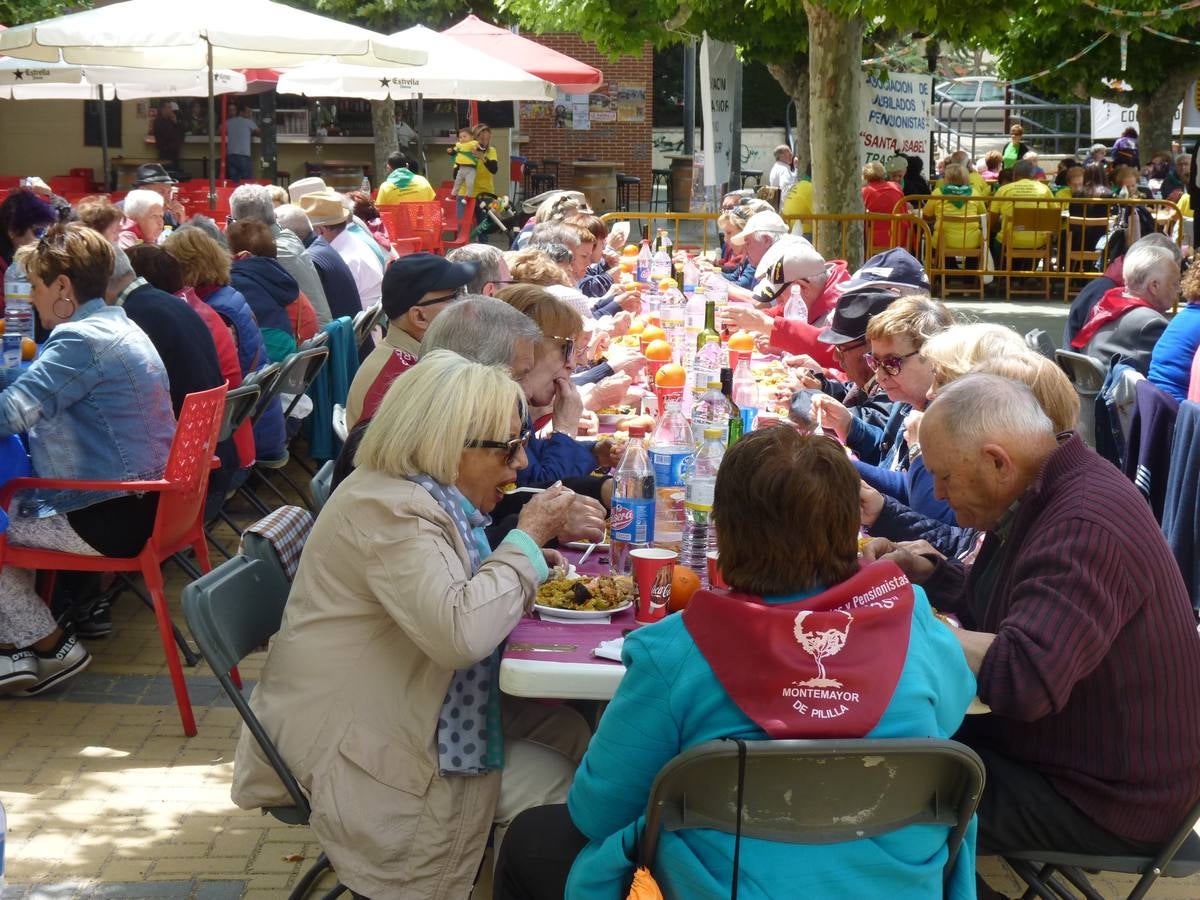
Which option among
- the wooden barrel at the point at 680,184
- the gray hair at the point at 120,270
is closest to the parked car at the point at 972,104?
the wooden barrel at the point at 680,184

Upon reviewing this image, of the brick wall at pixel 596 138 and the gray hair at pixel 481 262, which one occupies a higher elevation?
the brick wall at pixel 596 138

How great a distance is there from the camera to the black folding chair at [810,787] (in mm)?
2066

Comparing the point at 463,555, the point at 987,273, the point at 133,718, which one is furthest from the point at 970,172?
the point at 463,555

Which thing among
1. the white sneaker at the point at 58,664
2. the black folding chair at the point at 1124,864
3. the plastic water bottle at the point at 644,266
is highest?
the plastic water bottle at the point at 644,266

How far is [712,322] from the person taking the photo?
703 centimetres

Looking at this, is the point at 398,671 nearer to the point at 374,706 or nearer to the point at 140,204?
the point at 374,706

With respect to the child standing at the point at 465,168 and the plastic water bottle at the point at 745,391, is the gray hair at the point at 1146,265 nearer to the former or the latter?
the plastic water bottle at the point at 745,391

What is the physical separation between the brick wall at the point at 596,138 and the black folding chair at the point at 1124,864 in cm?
2760

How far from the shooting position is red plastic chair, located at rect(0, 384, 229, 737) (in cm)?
482

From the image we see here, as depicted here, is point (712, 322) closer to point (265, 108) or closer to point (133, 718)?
point (133, 718)

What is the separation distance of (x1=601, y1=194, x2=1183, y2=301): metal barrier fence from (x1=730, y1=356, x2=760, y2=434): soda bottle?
10.1 meters

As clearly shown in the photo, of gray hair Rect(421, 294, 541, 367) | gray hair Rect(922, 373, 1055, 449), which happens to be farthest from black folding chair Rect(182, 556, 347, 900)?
gray hair Rect(922, 373, 1055, 449)

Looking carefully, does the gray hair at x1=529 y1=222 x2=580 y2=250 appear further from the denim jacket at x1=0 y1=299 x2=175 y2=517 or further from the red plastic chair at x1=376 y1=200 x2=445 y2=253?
the red plastic chair at x1=376 y1=200 x2=445 y2=253

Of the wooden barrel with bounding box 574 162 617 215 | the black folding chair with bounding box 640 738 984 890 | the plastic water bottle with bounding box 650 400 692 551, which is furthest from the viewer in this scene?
the wooden barrel with bounding box 574 162 617 215
